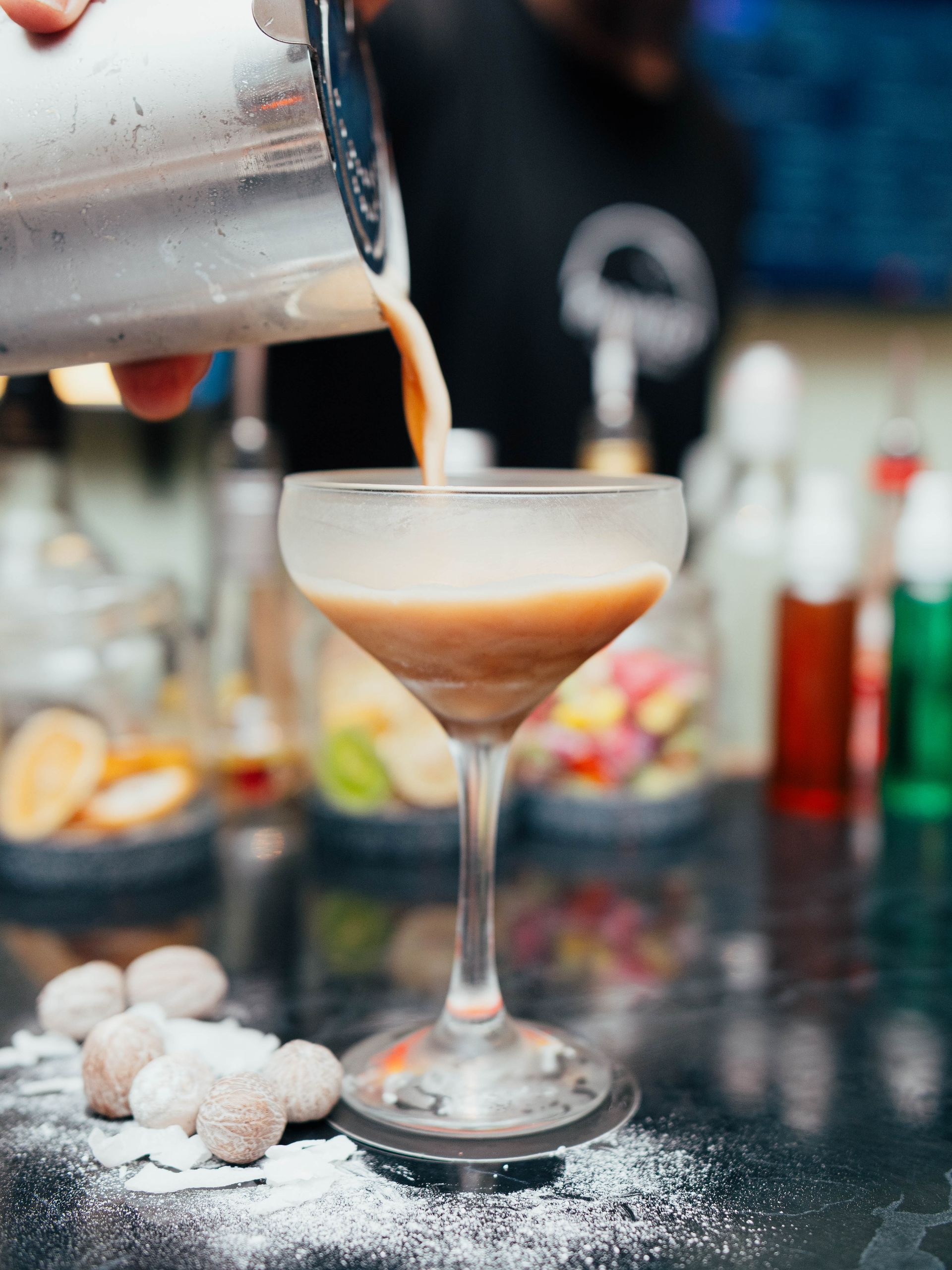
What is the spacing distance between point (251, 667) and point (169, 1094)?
0.59m

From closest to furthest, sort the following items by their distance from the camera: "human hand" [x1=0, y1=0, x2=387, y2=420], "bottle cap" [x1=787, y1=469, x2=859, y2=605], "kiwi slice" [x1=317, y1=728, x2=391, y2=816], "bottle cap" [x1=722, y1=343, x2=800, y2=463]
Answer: "human hand" [x1=0, y1=0, x2=387, y2=420] < "kiwi slice" [x1=317, y1=728, x2=391, y2=816] < "bottle cap" [x1=787, y1=469, x2=859, y2=605] < "bottle cap" [x1=722, y1=343, x2=800, y2=463]

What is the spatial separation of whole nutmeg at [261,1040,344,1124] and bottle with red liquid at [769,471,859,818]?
2.07 feet

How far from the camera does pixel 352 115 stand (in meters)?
0.63

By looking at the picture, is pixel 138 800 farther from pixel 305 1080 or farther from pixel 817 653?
pixel 817 653

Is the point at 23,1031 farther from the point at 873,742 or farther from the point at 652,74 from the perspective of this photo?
the point at 652,74

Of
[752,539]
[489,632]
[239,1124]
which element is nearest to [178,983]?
[239,1124]

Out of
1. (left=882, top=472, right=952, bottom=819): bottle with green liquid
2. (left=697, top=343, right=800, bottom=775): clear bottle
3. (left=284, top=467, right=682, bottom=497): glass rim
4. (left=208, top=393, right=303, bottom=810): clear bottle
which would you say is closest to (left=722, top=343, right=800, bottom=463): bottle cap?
(left=697, top=343, right=800, bottom=775): clear bottle

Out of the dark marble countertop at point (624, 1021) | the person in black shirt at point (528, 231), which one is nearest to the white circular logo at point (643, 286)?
the person in black shirt at point (528, 231)

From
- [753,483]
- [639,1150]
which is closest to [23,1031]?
[639,1150]

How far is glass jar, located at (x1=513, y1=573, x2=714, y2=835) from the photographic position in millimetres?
999

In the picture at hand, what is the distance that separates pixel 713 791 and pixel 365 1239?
0.73 metres

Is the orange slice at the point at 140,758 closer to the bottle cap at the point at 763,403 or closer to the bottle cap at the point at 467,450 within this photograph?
the bottle cap at the point at 467,450

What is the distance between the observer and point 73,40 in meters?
0.56

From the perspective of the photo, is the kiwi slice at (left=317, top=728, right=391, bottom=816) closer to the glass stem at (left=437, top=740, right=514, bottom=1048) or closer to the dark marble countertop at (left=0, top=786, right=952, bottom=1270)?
the dark marble countertop at (left=0, top=786, right=952, bottom=1270)
